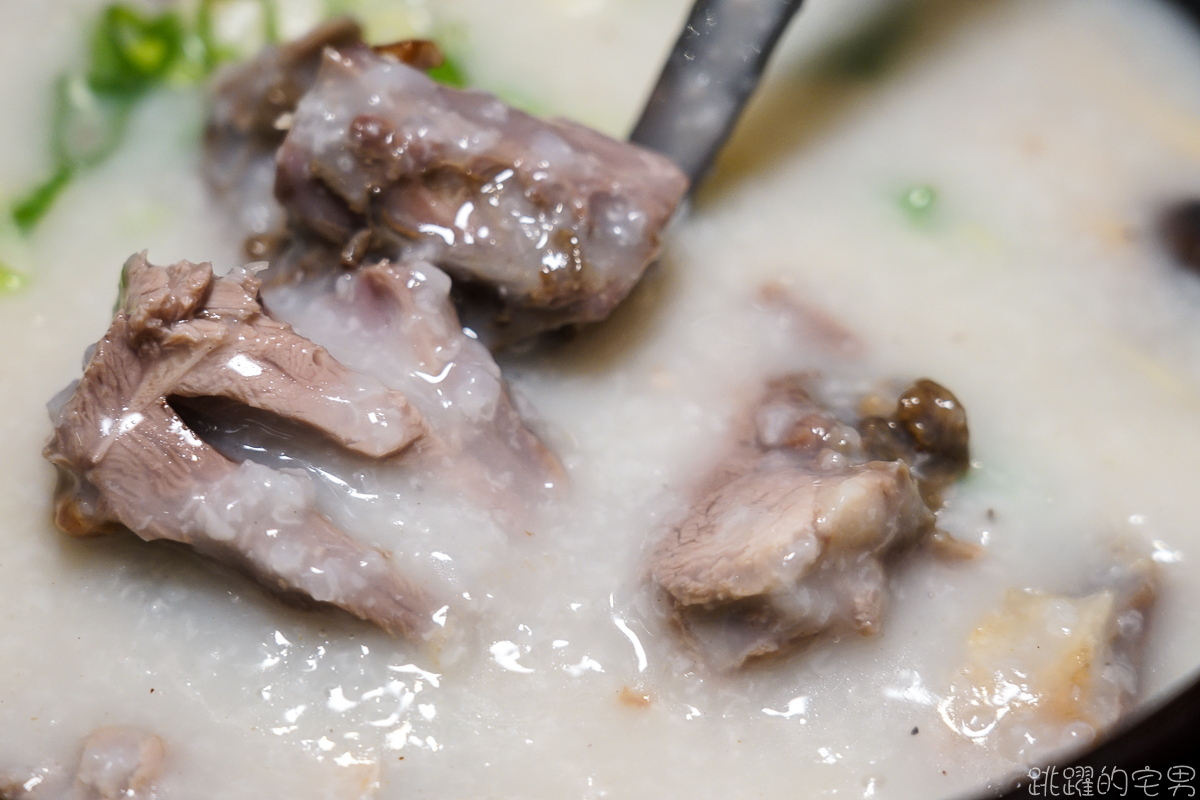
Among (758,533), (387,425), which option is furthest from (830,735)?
(387,425)

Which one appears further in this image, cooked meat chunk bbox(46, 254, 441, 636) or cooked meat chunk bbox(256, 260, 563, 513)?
cooked meat chunk bbox(256, 260, 563, 513)

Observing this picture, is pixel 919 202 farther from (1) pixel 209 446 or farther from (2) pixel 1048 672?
(1) pixel 209 446

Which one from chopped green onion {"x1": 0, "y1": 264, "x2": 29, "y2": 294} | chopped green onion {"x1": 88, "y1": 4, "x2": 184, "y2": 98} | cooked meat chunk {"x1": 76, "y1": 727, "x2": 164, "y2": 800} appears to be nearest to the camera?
cooked meat chunk {"x1": 76, "y1": 727, "x2": 164, "y2": 800}

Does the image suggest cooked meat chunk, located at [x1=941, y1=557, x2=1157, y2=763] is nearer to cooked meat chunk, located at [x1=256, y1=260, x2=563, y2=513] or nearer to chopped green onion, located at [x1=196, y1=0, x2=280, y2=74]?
cooked meat chunk, located at [x1=256, y1=260, x2=563, y2=513]

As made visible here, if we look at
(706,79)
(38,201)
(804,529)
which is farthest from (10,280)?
(804,529)

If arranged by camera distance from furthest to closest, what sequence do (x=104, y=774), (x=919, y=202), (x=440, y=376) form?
(x=919, y=202) → (x=440, y=376) → (x=104, y=774)

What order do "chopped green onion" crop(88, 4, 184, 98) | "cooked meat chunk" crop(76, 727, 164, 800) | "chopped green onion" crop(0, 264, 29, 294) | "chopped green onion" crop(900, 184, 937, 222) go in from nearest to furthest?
"cooked meat chunk" crop(76, 727, 164, 800) → "chopped green onion" crop(0, 264, 29, 294) → "chopped green onion" crop(900, 184, 937, 222) → "chopped green onion" crop(88, 4, 184, 98)

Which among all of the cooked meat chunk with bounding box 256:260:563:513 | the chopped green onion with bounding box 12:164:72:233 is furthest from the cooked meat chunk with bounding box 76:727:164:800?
the chopped green onion with bounding box 12:164:72:233

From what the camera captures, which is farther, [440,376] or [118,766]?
[440,376]
